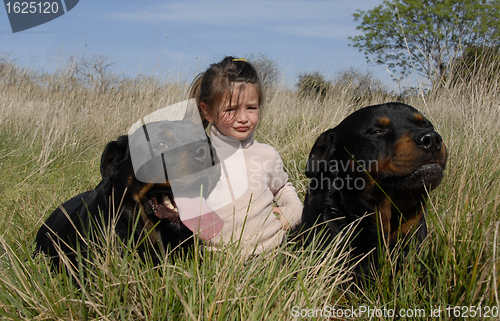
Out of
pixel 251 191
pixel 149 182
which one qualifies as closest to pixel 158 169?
pixel 149 182

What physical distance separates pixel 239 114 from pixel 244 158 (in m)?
0.32

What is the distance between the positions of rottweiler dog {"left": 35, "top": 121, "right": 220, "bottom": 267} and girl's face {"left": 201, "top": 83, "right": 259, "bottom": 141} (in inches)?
17.7

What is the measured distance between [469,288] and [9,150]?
490 cm

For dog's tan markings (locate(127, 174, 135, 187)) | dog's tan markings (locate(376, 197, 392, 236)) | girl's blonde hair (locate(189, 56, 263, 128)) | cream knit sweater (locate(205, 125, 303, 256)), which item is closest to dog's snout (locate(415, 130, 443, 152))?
dog's tan markings (locate(376, 197, 392, 236))

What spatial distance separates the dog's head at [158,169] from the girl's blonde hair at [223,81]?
1.89ft

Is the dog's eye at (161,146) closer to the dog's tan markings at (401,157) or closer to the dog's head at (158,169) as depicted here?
the dog's head at (158,169)

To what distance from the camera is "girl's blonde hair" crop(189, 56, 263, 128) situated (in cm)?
283

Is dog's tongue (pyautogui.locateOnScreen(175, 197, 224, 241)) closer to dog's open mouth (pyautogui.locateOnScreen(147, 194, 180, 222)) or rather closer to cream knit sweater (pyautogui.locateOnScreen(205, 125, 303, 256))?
dog's open mouth (pyautogui.locateOnScreen(147, 194, 180, 222))

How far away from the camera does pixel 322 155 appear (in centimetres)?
255

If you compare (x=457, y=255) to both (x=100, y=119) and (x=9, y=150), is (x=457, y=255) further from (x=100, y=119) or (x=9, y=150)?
(x=100, y=119)

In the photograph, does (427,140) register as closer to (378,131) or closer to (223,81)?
(378,131)

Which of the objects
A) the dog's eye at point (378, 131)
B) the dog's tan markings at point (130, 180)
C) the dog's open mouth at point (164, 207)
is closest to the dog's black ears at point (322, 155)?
the dog's eye at point (378, 131)

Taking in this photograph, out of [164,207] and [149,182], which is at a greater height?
[149,182]

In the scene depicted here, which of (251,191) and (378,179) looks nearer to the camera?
(378,179)
